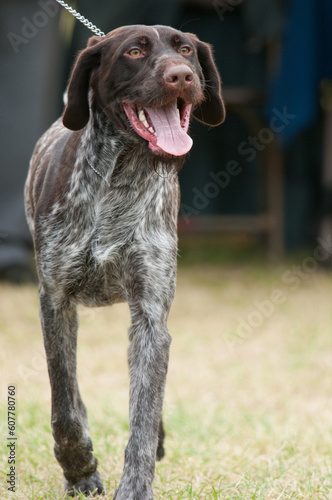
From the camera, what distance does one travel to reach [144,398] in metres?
2.66

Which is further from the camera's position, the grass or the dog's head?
the grass

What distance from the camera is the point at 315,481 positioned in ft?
10.2

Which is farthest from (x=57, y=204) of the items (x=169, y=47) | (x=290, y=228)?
(x=290, y=228)

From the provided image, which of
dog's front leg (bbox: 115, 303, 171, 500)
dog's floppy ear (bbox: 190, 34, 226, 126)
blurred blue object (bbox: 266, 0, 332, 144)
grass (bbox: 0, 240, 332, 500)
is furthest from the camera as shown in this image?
blurred blue object (bbox: 266, 0, 332, 144)

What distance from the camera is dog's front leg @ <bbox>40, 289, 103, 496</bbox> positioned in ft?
9.41

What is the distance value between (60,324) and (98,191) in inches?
19.8

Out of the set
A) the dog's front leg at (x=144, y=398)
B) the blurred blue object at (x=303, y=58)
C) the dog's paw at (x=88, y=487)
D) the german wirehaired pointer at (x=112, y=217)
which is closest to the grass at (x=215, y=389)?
the dog's paw at (x=88, y=487)

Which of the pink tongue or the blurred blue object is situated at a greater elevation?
the pink tongue

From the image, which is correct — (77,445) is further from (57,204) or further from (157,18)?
(157,18)

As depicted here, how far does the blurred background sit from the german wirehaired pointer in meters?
4.51

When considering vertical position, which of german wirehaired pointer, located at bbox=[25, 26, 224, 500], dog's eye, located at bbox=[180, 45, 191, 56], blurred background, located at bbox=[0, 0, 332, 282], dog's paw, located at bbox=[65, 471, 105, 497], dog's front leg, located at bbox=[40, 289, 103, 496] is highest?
dog's eye, located at bbox=[180, 45, 191, 56]

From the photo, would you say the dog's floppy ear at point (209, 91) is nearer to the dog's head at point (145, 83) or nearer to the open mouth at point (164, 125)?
the dog's head at point (145, 83)

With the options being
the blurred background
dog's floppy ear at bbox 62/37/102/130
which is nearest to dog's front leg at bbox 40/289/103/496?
dog's floppy ear at bbox 62/37/102/130

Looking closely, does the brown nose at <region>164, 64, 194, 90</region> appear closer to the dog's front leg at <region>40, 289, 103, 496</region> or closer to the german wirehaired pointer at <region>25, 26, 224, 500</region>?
the german wirehaired pointer at <region>25, 26, 224, 500</region>
